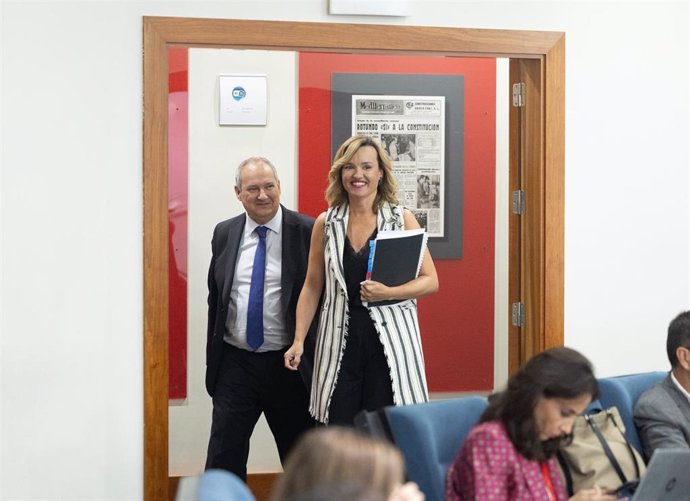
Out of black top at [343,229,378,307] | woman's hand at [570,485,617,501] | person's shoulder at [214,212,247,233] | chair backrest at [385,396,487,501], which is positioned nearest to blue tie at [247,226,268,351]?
person's shoulder at [214,212,247,233]

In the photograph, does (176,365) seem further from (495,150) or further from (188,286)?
(495,150)

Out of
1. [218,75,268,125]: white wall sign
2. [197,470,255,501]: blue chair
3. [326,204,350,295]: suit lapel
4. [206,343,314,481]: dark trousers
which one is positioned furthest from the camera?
[218,75,268,125]: white wall sign

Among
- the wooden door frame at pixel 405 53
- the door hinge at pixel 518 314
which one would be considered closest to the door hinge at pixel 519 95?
the wooden door frame at pixel 405 53

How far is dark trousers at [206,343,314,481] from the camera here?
4.59 m

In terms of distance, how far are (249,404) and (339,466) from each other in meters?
2.93

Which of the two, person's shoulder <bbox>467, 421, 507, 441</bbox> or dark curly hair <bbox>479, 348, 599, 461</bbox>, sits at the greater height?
dark curly hair <bbox>479, 348, 599, 461</bbox>

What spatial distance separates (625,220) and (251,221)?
1.66 m

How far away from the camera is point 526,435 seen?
9.23 ft

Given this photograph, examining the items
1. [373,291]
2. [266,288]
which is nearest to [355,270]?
[373,291]

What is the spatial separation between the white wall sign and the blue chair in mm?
3412

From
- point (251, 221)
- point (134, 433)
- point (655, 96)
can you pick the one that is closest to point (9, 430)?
point (134, 433)

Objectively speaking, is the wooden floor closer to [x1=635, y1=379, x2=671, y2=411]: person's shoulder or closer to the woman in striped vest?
the woman in striped vest

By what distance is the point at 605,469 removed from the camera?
10.4 ft

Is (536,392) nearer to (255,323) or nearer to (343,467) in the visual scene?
(343,467)
